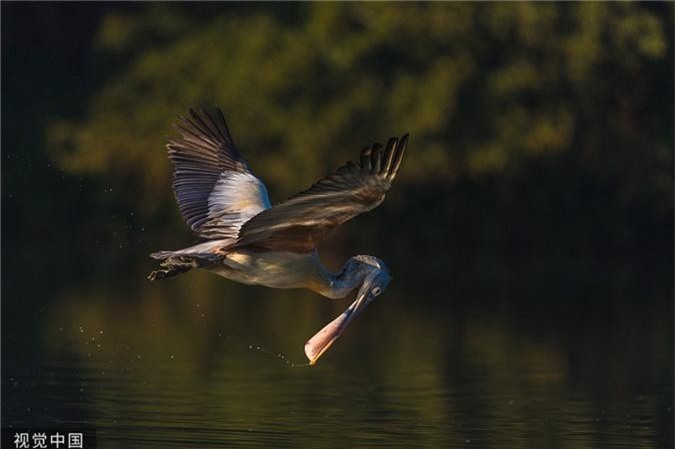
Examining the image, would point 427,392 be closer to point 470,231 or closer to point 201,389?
point 201,389

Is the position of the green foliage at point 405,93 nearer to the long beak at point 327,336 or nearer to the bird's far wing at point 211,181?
the bird's far wing at point 211,181

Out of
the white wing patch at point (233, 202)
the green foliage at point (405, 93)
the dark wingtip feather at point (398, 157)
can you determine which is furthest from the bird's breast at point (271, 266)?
the green foliage at point (405, 93)

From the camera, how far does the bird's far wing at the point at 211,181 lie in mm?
12320

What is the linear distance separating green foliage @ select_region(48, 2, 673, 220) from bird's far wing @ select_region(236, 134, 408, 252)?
19513 mm

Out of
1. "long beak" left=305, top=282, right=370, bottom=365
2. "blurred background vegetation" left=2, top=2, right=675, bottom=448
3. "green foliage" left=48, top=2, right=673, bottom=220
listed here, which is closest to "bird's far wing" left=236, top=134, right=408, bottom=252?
"long beak" left=305, top=282, right=370, bottom=365

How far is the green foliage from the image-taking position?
3102cm

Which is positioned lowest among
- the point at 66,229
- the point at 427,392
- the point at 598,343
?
the point at 66,229

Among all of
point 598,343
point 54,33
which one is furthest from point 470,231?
point 598,343

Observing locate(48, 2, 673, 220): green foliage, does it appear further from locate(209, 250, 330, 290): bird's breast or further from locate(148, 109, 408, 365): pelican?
locate(209, 250, 330, 290): bird's breast

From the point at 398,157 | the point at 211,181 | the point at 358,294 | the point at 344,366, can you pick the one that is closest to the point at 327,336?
the point at 358,294

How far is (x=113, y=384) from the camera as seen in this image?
14.1m

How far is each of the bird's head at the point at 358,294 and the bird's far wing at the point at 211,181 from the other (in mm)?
937

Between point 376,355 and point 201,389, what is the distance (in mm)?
3240

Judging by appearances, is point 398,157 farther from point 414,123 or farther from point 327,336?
point 414,123
